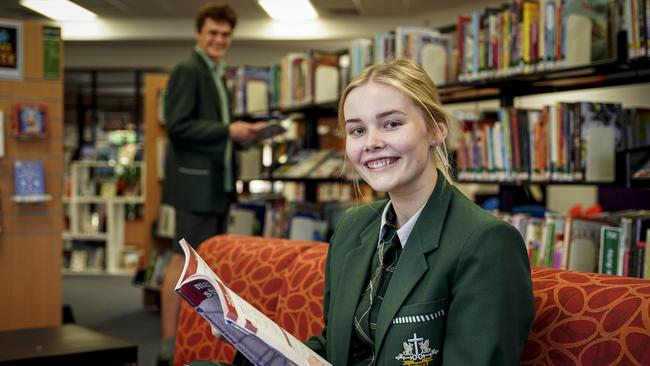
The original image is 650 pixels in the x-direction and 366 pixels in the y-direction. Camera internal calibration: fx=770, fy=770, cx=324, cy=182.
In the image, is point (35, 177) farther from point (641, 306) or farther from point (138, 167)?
point (138, 167)

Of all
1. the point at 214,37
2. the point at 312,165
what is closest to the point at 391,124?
the point at 214,37

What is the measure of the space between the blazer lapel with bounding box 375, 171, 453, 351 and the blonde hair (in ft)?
0.36

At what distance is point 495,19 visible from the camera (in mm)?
3326

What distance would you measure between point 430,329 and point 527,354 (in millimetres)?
212

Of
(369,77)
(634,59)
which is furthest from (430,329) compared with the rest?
(634,59)

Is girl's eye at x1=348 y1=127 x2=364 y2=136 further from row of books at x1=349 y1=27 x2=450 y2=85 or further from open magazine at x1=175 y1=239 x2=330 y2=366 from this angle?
row of books at x1=349 y1=27 x2=450 y2=85

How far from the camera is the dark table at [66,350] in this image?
2463mm

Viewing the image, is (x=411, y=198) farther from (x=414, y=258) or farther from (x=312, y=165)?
(x=312, y=165)

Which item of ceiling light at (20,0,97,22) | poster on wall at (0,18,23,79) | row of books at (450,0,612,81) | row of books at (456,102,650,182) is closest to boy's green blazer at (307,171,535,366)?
row of books at (456,102,650,182)

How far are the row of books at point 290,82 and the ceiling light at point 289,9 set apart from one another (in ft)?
12.7

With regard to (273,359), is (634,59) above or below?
above

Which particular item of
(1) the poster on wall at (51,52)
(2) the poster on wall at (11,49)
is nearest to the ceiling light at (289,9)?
(1) the poster on wall at (51,52)

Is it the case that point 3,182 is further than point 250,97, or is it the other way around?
point 250,97

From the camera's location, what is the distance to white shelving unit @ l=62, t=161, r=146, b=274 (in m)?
9.29
